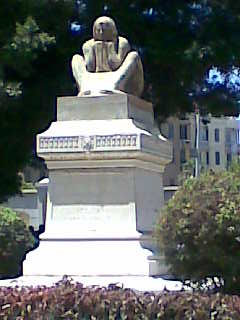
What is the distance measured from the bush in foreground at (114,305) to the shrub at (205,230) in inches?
54.3

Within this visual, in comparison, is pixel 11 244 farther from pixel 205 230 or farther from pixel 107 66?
pixel 205 230

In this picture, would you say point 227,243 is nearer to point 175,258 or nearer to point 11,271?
point 175,258

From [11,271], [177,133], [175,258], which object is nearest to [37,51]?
[11,271]

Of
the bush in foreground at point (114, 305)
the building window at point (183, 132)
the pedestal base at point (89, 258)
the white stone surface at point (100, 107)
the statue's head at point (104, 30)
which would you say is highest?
the building window at point (183, 132)

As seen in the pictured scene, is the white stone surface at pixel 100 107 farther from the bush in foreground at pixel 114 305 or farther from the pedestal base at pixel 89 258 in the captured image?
the bush in foreground at pixel 114 305

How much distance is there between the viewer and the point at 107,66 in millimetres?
12016

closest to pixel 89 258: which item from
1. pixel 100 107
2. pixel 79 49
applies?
pixel 100 107

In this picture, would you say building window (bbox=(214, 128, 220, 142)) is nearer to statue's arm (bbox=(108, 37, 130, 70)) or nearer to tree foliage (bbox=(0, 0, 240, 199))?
tree foliage (bbox=(0, 0, 240, 199))

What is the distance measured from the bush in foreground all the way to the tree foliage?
10.0 meters

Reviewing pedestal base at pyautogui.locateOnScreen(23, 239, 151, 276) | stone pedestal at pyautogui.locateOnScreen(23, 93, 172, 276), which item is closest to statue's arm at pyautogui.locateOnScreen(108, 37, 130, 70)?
stone pedestal at pyautogui.locateOnScreen(23, 93, 172, 276)

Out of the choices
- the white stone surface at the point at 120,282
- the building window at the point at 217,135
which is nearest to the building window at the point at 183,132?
the building window at the point at 217,135

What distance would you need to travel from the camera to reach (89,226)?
1113 cm

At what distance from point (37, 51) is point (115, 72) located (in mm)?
6326

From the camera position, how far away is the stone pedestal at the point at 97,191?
35.6ft
